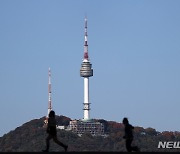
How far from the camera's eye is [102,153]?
109ft

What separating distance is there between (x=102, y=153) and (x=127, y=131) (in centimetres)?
445

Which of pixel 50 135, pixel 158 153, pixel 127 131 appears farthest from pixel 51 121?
pixel 158 153

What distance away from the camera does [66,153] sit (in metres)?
33.3

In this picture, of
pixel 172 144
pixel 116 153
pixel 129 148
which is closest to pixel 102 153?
pixel 116 153

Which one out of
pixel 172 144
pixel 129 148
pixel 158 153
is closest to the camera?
pixel 158 153

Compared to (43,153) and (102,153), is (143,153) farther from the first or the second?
(43,153)

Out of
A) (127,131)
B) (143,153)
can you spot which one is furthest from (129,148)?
(143,153)

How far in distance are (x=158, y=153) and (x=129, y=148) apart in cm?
404

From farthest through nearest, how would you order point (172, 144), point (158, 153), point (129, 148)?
point (172, 144)
point (129, 148)
point (158, 153)

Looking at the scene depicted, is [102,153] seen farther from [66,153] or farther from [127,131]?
[127,131]

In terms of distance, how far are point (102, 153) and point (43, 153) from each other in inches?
99.7

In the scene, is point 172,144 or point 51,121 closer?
point 51,121

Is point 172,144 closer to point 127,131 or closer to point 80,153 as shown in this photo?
point 127,131

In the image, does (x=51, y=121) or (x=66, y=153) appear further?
(x=51, y=121)
